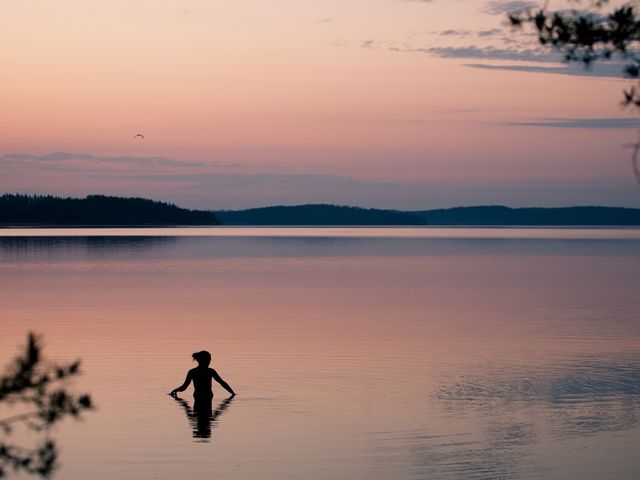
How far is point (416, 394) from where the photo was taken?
22828mm

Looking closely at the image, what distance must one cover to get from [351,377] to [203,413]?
204 inches

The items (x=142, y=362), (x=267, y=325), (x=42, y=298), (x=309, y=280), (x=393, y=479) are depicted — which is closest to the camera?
(x=393, y=479)

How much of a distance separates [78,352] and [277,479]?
14.4 m

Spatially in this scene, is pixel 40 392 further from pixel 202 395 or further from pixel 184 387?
pixel 184 387

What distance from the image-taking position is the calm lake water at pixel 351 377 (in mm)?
17391

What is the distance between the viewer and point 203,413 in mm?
20938

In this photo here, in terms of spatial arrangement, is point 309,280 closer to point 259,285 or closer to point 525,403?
point 259,285

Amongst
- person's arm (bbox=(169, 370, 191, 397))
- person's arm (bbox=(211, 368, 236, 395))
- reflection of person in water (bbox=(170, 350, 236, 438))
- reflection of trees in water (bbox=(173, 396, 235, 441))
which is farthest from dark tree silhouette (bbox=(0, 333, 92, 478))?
person's arm (bbox=(169, 370, 191, 397))

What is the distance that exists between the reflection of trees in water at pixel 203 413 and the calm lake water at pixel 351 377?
90mm

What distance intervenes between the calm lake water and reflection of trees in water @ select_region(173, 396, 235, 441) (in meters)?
0.09

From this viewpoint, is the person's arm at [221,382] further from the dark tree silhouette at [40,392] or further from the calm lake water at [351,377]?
the dark tree silhouette at [40,392]

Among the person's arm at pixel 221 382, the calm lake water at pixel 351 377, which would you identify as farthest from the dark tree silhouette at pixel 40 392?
the person's arm at pixel 221 382

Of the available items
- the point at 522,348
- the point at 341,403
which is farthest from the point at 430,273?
the point at 341,403

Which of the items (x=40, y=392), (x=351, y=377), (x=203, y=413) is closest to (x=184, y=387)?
(x=203, y=413)
